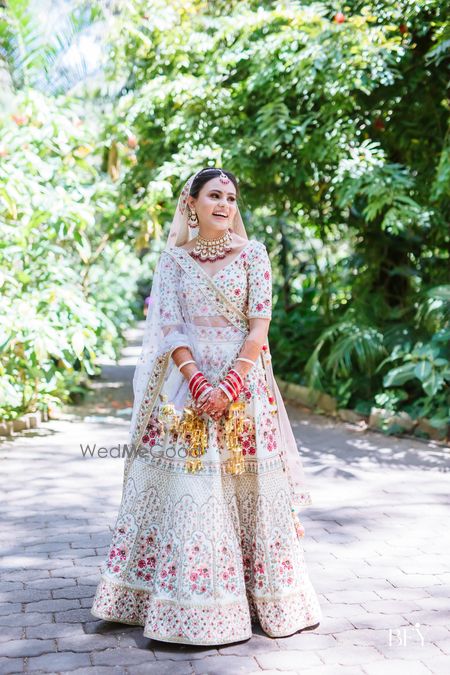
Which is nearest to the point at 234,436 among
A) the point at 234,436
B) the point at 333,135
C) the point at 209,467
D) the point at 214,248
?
the point at 234,436

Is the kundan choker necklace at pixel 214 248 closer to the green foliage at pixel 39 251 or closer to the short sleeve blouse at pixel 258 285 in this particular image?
the short sleeve blouse at pixel 258 285

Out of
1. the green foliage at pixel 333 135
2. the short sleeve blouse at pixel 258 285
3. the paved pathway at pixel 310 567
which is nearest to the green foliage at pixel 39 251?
the paved pathway at pixel 310 567

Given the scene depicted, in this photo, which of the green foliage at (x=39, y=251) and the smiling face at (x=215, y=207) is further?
the green foliage at (x=39, y=251)

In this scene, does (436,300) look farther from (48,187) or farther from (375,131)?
(48,187)

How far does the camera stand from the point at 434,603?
3.33 meters

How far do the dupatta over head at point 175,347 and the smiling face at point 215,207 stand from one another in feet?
0.39

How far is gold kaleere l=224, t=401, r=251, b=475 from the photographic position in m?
3.05

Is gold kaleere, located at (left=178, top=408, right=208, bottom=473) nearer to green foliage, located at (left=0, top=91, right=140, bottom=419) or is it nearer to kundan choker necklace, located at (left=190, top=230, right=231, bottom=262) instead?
kundan choker necklace, located at (left=190, top=230, right=231, bottom=262)

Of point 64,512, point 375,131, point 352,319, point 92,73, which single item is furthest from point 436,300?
point 92,73

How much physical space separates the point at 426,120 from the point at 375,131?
0.52 meters

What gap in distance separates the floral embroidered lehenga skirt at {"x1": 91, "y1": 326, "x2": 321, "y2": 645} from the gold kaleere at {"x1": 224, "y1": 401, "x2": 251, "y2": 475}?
0.15 ft

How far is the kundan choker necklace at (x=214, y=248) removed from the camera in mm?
3234

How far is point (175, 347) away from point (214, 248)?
17.6 inches

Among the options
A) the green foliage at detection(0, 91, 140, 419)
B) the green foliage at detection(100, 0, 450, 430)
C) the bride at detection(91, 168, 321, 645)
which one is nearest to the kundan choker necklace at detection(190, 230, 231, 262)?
the bride at detection(91, 168, 321, 645)
